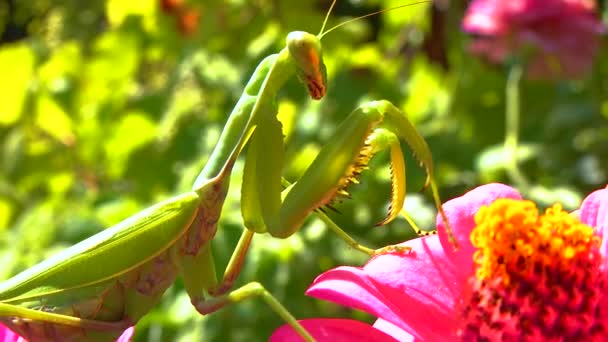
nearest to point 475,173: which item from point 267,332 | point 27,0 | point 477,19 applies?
point 477,19

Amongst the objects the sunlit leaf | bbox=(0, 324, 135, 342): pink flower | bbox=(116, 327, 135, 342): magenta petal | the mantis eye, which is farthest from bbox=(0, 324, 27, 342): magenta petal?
the sunlit leaf

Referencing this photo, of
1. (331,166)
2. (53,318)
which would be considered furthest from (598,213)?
(53,318)

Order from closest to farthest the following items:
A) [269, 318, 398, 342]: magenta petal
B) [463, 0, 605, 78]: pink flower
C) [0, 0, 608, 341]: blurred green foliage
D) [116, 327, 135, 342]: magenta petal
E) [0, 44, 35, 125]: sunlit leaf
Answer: [269, 318, 398, 342]: magenta petal < [116, 327, 135, 342]: magenta petal < [0, 0, 608, 341]: blurred green foliage < [463, 0, 605, 78]: pink flower < [0, 44, 35, 125]: sunlit leaf

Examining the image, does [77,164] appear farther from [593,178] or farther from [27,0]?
[593,178]

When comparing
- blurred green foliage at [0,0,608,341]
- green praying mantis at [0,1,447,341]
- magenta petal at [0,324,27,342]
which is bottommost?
blurred green foliage at [0,0,608,341]

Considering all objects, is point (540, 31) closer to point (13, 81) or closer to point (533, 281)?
point (13, 81)

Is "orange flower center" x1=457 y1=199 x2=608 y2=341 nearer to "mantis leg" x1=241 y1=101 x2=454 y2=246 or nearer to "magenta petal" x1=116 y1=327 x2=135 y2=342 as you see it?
"mantis leg" x1=241 y1=101 x2=454 y2=246
